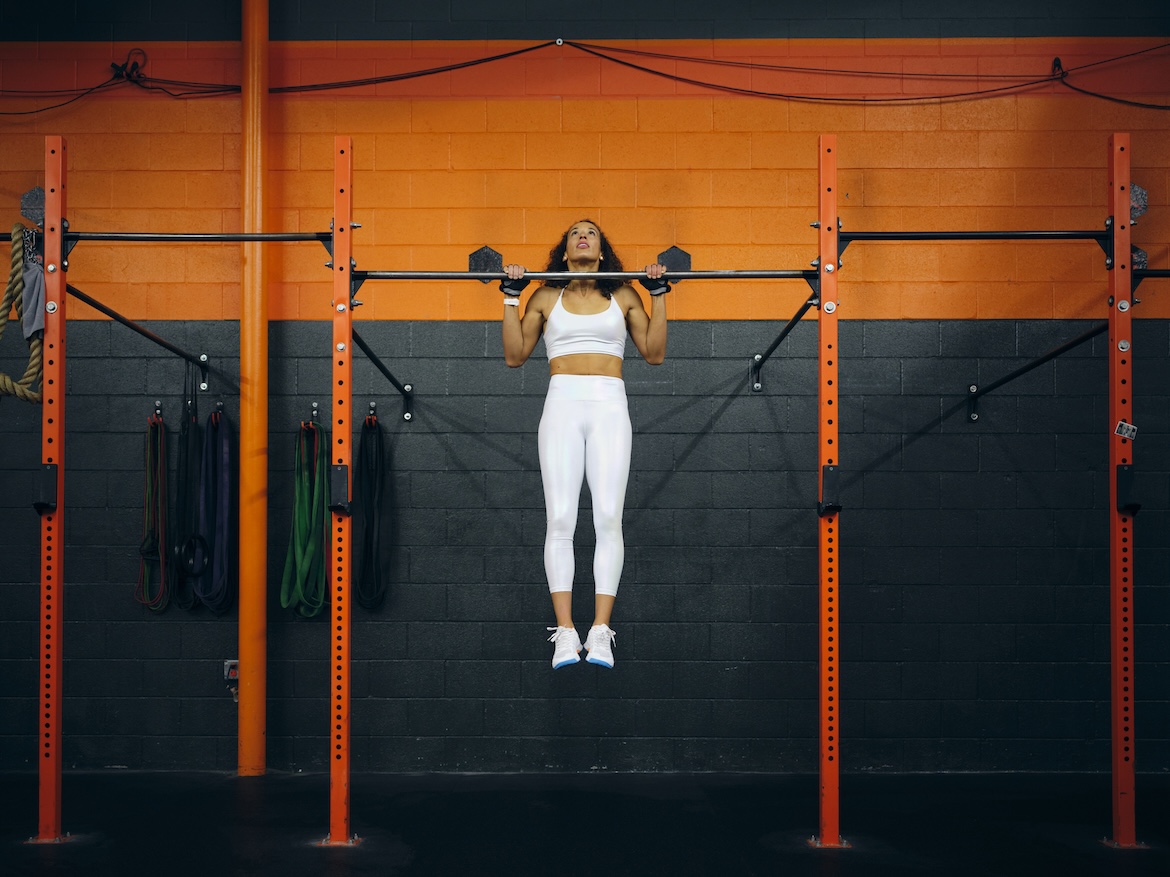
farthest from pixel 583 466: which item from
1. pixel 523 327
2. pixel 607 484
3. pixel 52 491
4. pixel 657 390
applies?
pixel 52 491

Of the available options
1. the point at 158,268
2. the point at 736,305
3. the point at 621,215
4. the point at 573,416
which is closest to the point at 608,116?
the point at 621,215

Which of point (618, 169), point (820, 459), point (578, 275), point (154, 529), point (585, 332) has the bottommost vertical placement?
point (154, 529)

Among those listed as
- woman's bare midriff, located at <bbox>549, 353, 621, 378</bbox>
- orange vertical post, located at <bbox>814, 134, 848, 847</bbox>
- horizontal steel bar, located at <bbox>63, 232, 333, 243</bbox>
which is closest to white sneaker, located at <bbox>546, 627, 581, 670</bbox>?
orange vertical post, located at <bbox>814, 134, 848, 847</bbox>

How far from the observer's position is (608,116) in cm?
490

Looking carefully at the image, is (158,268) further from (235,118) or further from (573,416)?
(573,416)

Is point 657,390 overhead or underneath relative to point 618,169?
underneath

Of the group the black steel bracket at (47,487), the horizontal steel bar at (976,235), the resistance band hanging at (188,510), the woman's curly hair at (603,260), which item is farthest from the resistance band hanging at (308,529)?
the horizontal steel bar at (976,235)

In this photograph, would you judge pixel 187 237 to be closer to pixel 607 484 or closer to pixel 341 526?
pixel 341 526

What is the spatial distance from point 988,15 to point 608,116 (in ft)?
6.80

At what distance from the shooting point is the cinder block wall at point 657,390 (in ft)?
15.5

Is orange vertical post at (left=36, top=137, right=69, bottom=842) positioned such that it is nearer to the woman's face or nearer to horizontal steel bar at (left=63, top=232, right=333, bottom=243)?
horizontal steel bar at (left=63, top=232, right=333, bottom=243)

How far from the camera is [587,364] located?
391 centimetres

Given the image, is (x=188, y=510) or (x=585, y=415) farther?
(x=188, y=510)

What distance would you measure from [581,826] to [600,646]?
2.55ft
